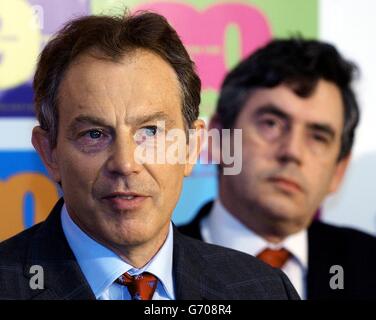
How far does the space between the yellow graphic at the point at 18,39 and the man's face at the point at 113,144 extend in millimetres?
383

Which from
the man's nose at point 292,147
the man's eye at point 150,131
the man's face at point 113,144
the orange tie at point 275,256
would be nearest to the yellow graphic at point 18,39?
the man's face at point 113,144

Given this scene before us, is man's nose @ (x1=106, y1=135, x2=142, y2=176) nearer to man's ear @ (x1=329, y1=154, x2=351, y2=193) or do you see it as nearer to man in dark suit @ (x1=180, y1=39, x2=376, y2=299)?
man in dark suit @ (x1=180, y1=39, x2=376, y2=299)

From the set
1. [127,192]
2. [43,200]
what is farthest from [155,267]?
[43,200]

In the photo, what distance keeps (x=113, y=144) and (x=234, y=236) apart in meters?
0.64

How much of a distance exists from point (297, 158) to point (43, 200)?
0.75 metres

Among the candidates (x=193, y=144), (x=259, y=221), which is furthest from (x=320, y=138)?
(x=193, y=144)

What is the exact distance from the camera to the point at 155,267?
1808 millimetres

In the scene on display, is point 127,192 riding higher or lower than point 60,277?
higher

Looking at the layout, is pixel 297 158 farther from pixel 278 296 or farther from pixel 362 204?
pixel 278 296

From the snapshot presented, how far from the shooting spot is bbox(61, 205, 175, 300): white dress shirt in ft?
5.90

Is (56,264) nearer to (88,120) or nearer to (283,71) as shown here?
(88,120)

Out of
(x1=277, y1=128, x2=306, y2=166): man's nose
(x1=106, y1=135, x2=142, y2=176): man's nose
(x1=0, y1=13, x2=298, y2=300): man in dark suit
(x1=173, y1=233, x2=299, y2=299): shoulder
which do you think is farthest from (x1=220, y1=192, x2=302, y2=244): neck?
(x1=106, y1=135, x2=142, y2=176): man's nose

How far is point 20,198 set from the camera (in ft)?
7.11

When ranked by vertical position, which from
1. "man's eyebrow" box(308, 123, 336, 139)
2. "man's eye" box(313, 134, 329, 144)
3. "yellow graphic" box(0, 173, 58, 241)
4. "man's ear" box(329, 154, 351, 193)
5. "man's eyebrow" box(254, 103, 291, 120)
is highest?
"man's eyebrow" box(254, 103, 291, 120)
